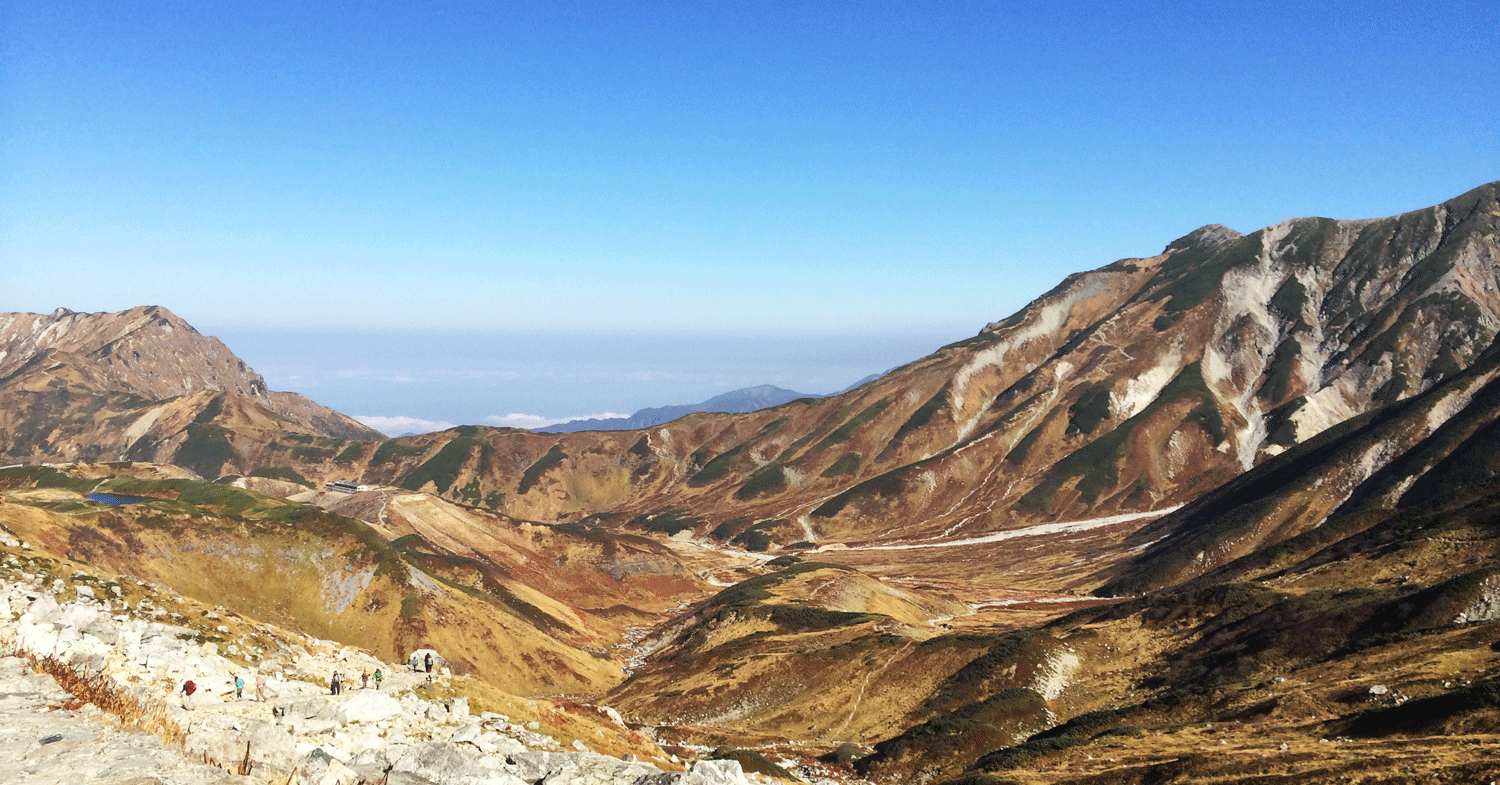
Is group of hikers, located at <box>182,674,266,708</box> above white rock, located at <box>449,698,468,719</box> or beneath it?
above

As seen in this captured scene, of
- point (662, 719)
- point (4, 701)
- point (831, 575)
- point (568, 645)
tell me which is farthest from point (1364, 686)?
point (831, 575)

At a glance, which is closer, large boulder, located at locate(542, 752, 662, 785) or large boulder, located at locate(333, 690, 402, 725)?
large boulder, located at locate(542, 752, 662, 785)

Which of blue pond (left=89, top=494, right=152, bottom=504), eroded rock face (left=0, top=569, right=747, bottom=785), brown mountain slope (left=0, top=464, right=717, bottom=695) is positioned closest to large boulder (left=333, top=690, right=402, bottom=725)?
eroded rock face (left=0, top=569, right=747, bottom=785)

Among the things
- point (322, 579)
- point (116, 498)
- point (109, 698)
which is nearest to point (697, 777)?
point (109, 698)

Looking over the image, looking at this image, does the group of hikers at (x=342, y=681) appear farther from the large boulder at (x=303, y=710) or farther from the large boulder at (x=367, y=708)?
the large boulder at (x=303, y=710)

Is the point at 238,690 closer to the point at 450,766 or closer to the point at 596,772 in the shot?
the point at 450,766

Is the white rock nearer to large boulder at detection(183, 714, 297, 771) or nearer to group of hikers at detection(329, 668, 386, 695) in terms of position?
group of hikers at detection(329, 668, 386, 695)

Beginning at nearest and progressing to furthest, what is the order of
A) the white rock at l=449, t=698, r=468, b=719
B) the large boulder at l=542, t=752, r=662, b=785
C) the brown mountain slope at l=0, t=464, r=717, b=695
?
the large boulder at l=542, t=752, r=662, b=785 → the white rock at l=449, t=698, r=468, b=719 → the brown mountain slope at l=0, t=464, r=717, b=695
